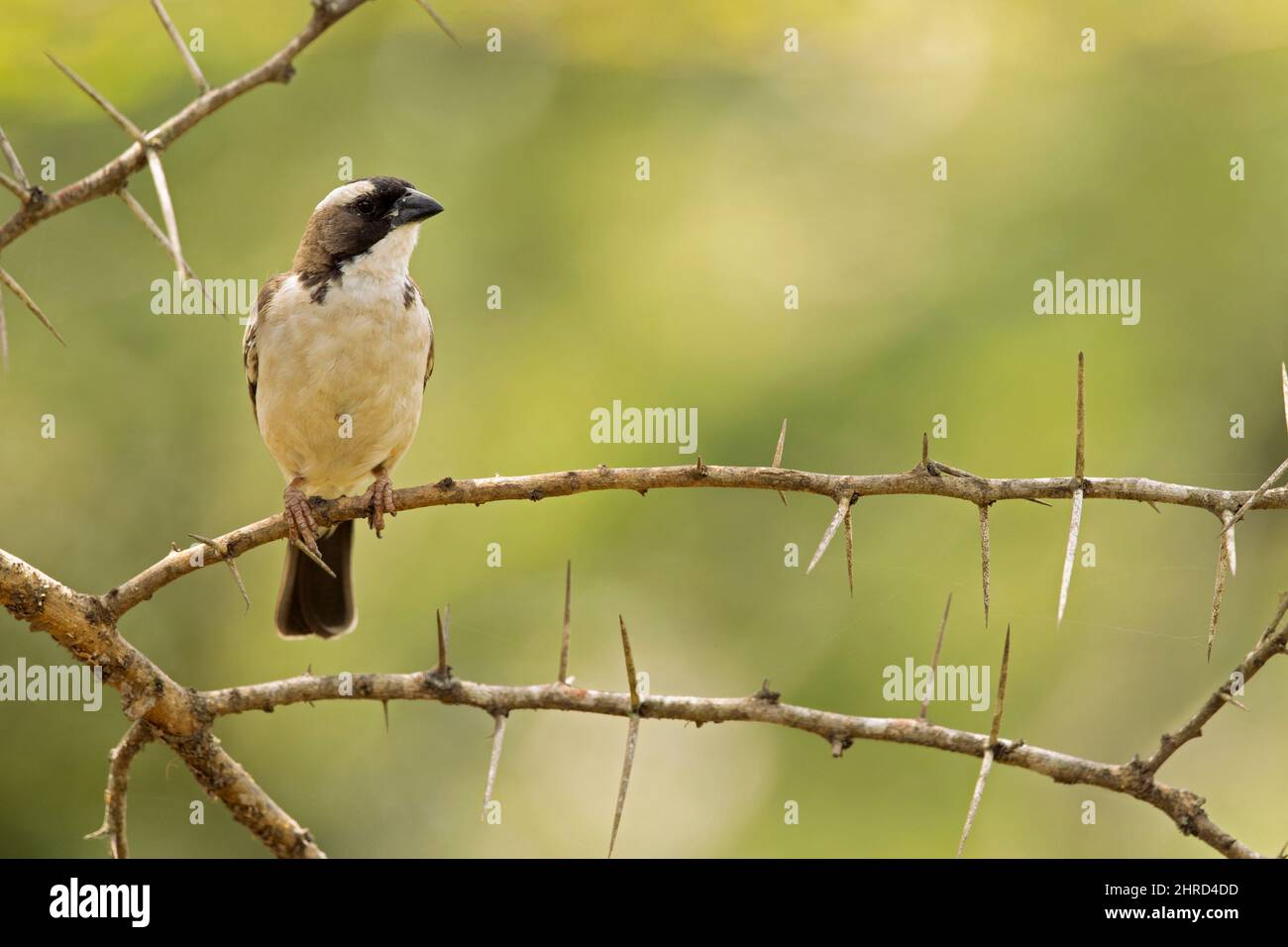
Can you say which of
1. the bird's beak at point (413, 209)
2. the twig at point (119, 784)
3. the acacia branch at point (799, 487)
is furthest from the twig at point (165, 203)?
the bird's beak at point (413, 209)

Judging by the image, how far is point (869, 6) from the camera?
33.3ft

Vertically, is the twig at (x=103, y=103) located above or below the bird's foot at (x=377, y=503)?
above

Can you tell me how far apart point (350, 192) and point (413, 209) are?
285 mm

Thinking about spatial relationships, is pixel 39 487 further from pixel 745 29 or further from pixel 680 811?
pixel 745 29

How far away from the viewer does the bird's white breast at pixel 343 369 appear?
4973 millimetres

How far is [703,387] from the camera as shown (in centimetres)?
909

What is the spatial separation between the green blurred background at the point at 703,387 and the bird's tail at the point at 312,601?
2.39 meters
